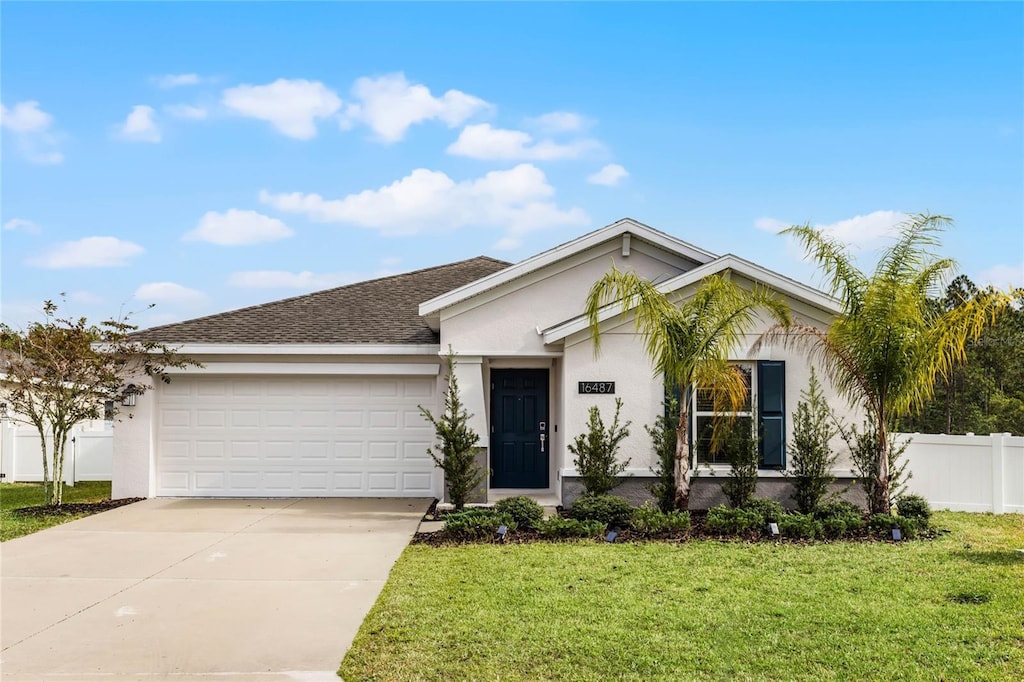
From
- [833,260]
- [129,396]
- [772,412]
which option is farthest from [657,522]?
[129,396]

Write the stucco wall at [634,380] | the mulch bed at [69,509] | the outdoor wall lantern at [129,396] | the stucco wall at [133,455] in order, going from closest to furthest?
the stucco wall at [634,380], the mulch bed at [69,509], the outdoor wall lantern at [129,396], the stucco wall at [133,455]

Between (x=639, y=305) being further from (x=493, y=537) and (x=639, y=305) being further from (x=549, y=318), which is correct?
(x=493, y=537)

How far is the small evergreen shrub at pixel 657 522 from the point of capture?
1014 centimetres

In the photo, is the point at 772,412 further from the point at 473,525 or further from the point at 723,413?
the point at 473,525

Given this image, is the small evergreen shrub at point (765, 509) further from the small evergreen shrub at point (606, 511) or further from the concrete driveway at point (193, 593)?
the concrete driveway at point (193, 593)

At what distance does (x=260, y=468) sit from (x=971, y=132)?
15317 mm

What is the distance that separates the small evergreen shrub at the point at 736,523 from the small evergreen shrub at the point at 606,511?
1114 millimetres

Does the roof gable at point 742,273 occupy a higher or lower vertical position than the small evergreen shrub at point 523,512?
higher

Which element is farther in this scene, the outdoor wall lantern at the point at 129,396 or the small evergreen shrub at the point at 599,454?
the outdoor wall lantern at the point at 129,396

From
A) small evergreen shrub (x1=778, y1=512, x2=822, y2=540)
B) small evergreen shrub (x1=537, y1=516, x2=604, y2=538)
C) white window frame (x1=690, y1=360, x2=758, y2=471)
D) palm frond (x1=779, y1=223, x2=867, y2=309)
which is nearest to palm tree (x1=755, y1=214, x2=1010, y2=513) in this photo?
palm frond (x1=779, y1=223, x2=867, y2=309)

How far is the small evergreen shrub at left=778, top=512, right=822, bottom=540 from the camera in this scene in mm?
10016

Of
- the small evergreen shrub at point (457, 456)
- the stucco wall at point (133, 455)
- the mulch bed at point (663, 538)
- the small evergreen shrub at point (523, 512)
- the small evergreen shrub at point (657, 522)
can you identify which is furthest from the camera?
the stucco wall at point (133, 455)

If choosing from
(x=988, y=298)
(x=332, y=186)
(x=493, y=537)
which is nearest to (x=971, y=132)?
(x=988, y=298)

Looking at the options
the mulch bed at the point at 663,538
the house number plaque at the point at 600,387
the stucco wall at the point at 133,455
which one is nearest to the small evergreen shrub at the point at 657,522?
the mulch bed at the point at 663,538
